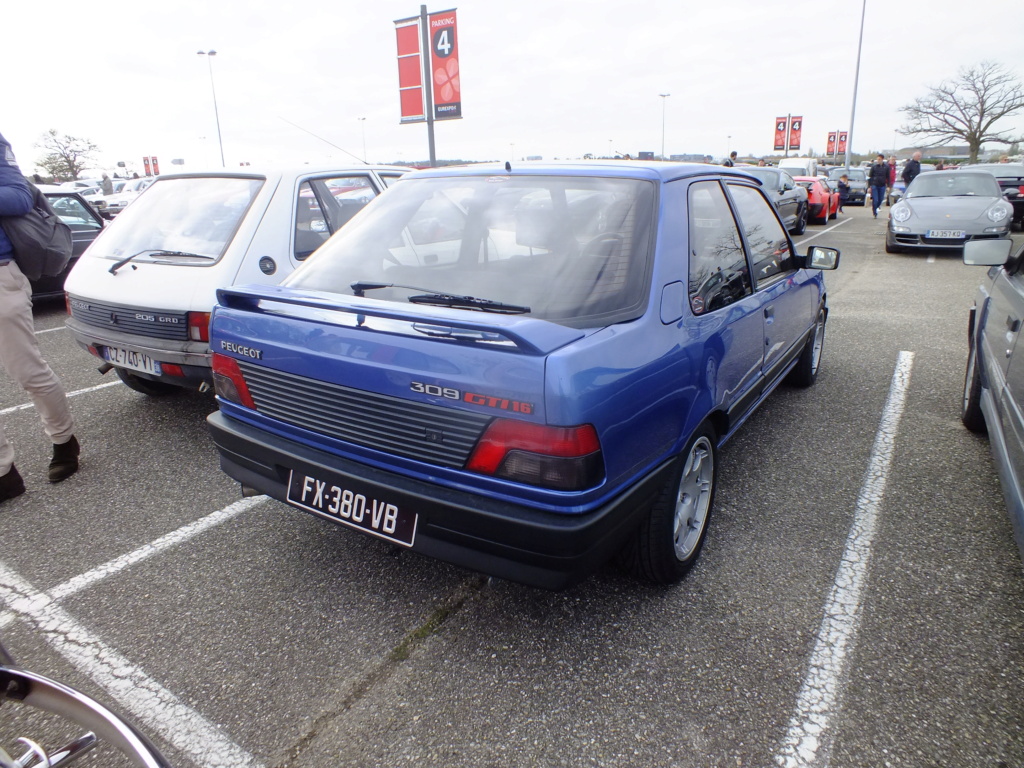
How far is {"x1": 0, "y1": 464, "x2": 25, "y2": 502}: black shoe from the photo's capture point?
3.24 metres

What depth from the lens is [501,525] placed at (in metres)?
1.88

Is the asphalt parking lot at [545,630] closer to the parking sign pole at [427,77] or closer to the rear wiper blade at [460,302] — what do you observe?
the rear wiper blade at [460,302]

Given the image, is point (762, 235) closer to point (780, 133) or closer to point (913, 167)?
point (913, 167)

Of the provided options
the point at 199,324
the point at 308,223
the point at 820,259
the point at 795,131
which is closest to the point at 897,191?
the point at 820,259

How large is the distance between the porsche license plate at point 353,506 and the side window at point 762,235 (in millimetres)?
2050

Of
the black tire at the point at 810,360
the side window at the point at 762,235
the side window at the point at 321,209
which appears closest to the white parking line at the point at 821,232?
the black tire at the point at 810,360

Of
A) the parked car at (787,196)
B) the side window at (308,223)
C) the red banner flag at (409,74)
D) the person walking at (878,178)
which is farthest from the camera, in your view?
A: the person walking at (878,178)

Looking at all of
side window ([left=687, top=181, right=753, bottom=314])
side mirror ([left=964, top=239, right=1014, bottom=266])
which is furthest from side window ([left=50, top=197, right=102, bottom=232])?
side mirror ([left=964, top=239, right=1014, bottom=266])

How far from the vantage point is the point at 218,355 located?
2477 millimetres

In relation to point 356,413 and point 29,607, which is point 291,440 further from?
point 29,607

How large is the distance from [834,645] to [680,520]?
2.11 ft

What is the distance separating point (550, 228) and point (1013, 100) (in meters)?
50.0

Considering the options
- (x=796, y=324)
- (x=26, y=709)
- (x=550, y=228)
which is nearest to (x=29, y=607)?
(x=26, y=709)

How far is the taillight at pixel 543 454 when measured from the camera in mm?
1801
